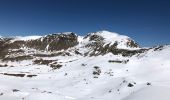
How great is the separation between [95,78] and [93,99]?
1359 cm

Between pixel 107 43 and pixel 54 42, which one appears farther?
pixel 54 42

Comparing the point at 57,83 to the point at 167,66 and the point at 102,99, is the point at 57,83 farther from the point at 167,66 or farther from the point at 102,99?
the point at 167,66

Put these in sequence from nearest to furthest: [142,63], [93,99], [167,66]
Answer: [93,99] → [167,66] → [142,63]

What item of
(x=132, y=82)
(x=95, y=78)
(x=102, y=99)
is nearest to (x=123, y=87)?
(x=132, y=82)

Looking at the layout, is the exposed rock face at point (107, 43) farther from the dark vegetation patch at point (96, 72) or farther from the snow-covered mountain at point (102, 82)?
the dark vegetation patch at point (96, 72)

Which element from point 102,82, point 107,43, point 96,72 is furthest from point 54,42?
point 102,82

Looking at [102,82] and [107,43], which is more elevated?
[107,43]

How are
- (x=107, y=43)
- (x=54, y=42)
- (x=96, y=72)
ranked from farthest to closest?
(x=54, y=42), (x=107, y=43), (x=96, y=72)

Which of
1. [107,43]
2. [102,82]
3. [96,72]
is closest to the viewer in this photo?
[102,82]

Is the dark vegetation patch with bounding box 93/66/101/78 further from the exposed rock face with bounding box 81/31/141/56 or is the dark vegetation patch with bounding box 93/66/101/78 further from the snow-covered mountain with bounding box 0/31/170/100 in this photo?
the exposed rock face with bounding box 81/31/141/56

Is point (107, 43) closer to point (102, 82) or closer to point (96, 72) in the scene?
point (96, 72)

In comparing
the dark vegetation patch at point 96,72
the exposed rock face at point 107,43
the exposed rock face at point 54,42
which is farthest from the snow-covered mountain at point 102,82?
the exposed rock face at point 54,42

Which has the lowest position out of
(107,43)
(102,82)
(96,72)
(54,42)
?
(102,82)

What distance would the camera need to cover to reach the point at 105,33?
166500 mm
